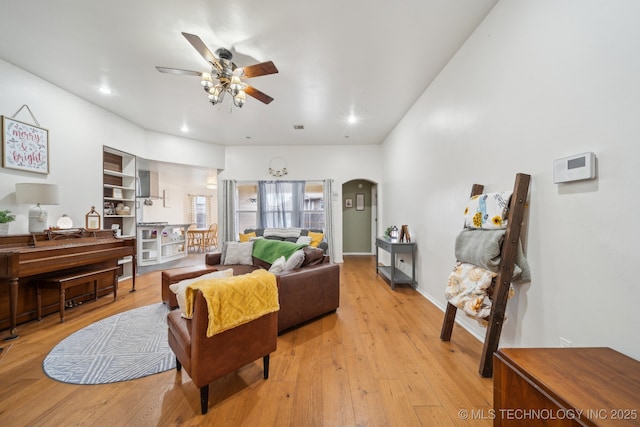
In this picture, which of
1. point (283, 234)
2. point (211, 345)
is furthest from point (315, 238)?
point (211, 345)

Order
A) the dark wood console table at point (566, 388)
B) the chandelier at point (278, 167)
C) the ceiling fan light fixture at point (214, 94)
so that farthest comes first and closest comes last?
the chandelier at point (278, 167) → the ceiling fan light fixture at point (214, 94) → the dark wood console table at point (566, 388)

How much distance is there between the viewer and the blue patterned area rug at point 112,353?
1.69 metres

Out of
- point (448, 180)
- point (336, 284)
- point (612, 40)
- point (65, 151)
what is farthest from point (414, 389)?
point (65, 151)

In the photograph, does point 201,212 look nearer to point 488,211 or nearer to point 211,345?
point 211,345

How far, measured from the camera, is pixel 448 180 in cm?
254

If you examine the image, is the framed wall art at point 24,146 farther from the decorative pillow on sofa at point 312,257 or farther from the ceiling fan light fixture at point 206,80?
the decorative pillow on sofa at point 312,257

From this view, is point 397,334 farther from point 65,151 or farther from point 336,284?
point 65,151

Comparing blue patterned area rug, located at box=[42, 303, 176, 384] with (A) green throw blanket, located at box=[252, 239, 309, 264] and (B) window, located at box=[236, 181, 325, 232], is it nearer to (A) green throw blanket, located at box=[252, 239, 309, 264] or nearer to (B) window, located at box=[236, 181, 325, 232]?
(A) green throw blanket, located at box=[252, 239, 309, 264]

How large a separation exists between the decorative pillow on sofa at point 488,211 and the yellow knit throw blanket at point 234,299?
1.73 m

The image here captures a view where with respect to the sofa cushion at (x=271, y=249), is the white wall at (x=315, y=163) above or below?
above

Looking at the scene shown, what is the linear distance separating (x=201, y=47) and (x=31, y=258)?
2.74 m

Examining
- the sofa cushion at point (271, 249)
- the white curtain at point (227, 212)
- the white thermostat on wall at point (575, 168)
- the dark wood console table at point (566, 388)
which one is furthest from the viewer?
the white curtain at point (227, 212)

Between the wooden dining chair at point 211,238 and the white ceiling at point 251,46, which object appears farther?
the wooden dining chair at point 211,238

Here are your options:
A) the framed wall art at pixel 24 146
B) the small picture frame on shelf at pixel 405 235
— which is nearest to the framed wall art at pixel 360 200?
the small picture frame on shelf at pixel 405 235
